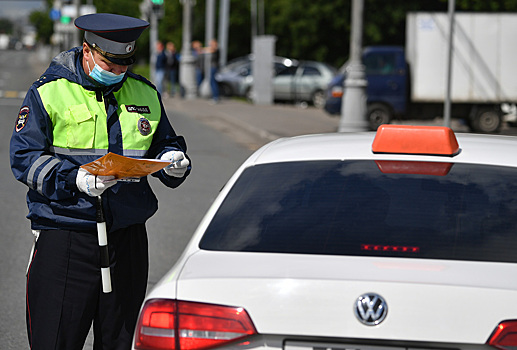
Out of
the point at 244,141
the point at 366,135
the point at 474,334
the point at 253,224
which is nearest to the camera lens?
the point at 474,334

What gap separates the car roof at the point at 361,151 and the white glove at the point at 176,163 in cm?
24

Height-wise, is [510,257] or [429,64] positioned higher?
[510,257]

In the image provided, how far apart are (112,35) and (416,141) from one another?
1166 mm

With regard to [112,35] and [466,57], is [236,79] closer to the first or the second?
[466,57]

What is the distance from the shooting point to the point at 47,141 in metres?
3.51

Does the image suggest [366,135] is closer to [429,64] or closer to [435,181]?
[435,181]

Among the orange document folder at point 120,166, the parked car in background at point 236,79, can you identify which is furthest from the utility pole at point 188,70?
the orange document folder at point 120,166

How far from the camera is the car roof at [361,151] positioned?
3.46 meters

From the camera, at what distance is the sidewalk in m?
18.0

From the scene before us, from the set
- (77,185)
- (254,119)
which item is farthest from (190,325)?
(254,119)

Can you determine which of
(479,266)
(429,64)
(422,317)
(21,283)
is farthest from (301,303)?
(429,64)

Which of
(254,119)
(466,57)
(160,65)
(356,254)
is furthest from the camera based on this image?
(160,65)

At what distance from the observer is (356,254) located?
2.96 metres

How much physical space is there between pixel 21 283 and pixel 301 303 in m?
4.61
